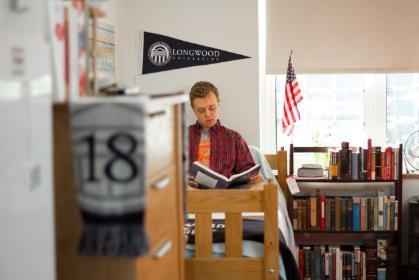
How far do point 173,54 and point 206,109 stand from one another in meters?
0.56

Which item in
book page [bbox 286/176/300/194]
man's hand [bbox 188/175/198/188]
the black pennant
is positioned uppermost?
the black pennant

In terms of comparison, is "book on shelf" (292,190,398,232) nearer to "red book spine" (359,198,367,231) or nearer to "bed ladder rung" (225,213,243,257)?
"red book spine" (359,198,367,231)

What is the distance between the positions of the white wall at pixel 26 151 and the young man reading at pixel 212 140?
239cm

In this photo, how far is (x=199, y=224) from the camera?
288cm

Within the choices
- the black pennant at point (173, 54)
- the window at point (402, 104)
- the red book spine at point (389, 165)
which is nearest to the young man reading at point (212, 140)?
the black pennant at point (173, 54)

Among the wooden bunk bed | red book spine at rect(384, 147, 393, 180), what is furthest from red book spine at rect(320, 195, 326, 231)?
the wooden bunk bed

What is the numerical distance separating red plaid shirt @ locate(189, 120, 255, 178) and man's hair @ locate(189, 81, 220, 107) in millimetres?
188

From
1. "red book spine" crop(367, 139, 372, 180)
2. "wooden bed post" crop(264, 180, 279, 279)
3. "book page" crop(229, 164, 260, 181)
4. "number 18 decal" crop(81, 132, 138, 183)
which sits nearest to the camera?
"number 18 decal" crop(81, 132, 138, 183)

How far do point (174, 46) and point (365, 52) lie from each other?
1.24 metres

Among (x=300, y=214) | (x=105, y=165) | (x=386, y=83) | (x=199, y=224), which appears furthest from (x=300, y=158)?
(x=105, y=165)

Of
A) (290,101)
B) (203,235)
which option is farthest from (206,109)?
(203,235)

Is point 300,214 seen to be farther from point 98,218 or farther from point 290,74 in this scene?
point 98,218

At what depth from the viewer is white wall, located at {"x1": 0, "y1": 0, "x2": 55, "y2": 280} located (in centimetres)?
155

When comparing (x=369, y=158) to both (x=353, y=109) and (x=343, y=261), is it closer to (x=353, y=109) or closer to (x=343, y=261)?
(x=353, y=109)
